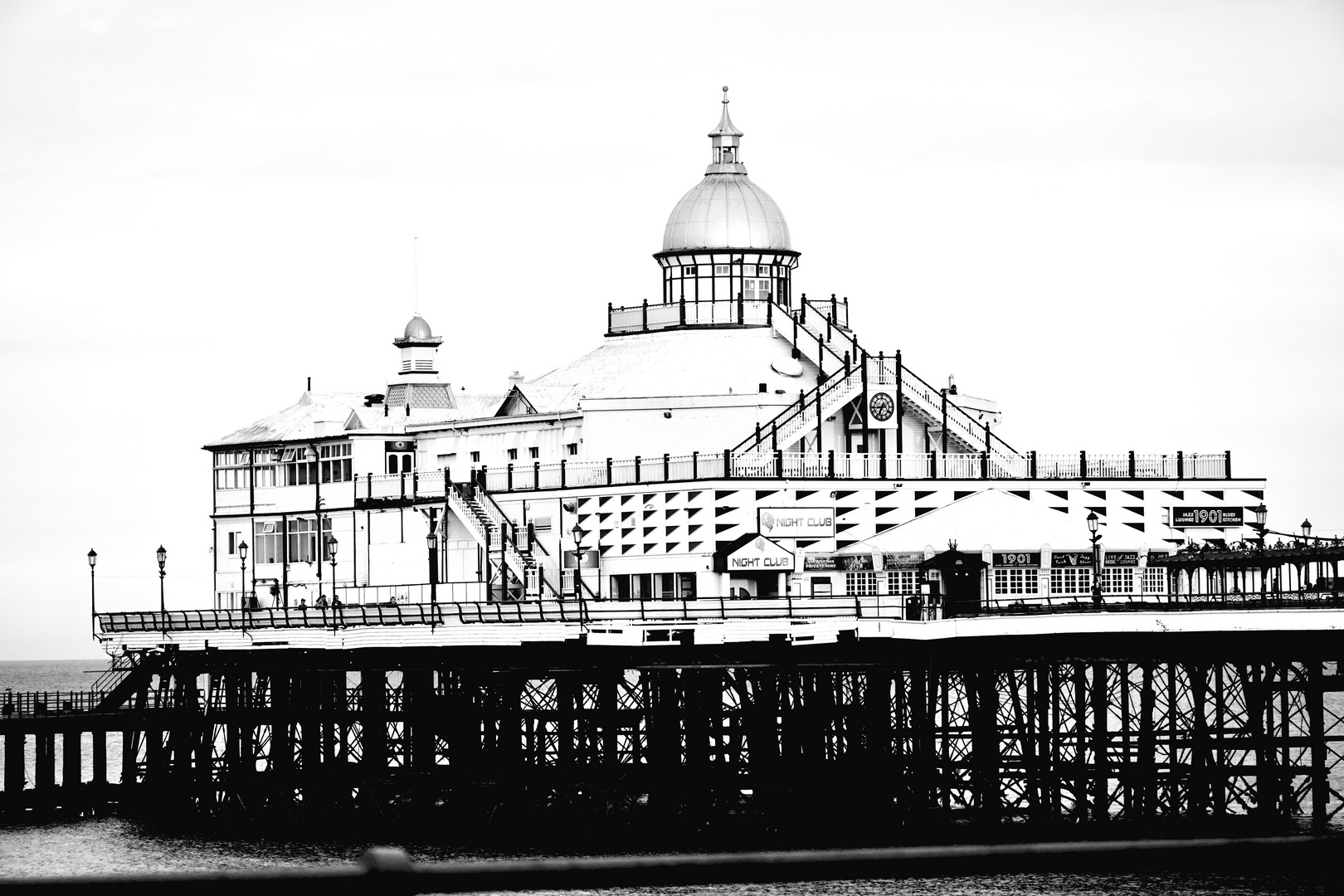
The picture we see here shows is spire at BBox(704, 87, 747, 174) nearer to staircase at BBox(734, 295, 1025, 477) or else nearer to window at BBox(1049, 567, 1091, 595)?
staircase at BBox(734, 295, 1025, 477)

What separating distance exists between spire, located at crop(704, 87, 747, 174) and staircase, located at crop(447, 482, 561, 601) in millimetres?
21256

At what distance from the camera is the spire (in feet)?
356

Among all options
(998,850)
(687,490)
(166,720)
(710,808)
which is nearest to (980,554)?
(687,490)

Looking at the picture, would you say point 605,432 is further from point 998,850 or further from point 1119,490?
point 998,850

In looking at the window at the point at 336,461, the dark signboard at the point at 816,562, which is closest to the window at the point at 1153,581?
the dark signboard at the point at 816,562

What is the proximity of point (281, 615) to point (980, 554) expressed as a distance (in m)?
22.0

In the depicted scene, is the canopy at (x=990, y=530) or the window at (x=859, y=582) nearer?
the canopy at (x=990, y=530)

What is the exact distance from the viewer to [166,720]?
78000 mm

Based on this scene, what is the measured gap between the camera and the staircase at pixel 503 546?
88312mm

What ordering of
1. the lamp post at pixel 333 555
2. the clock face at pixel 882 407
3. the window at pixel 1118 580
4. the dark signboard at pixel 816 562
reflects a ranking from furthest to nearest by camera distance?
the clock face at pixel 882 407 → the lamp post at pixel 333 555 → the dark signboard at pixel 816 562 → the window at pixel 1118 580

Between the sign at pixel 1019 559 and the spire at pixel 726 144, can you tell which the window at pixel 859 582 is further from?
the spire at pixel 726 144

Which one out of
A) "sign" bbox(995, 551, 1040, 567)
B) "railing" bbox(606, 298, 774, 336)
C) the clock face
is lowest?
"sign" bbox(995, 551, 1040, 567)

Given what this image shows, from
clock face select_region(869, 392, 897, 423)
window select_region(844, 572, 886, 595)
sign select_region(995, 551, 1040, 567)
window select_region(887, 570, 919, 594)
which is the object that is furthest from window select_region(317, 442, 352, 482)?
sign select_region(995, 551, 1040, 567)

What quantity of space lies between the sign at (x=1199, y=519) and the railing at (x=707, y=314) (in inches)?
843
